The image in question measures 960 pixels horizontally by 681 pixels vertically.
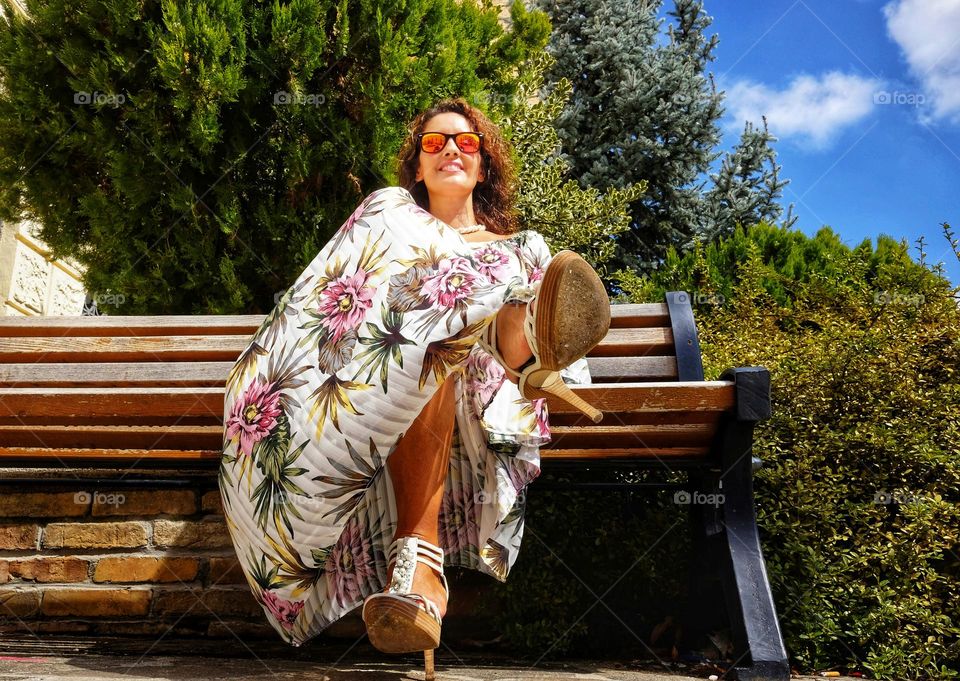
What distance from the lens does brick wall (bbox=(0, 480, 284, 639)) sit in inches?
101

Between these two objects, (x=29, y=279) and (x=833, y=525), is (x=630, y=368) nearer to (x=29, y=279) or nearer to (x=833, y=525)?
(x=833, y=525)

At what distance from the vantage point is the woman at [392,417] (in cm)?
157

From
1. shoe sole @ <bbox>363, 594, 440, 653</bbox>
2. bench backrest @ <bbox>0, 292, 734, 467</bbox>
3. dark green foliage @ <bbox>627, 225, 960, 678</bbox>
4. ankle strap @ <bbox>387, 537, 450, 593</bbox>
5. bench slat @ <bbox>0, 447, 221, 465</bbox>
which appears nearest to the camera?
shoe sole @ <bbox>363, 594, 440, 653</bbox>

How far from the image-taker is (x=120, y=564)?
2598mm

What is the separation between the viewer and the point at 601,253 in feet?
19.5

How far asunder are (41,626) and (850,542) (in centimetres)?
241

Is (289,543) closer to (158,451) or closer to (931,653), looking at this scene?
(158,451)

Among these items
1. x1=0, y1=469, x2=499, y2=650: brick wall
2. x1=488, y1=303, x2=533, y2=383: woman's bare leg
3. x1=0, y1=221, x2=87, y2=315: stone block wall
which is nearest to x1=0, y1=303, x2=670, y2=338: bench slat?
x1=0, y1=469, x2=499, y2=650: brick wall

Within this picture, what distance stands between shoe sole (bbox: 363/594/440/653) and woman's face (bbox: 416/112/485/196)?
1.34 meters

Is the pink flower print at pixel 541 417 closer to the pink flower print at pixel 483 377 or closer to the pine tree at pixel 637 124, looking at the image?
the pink flower print at pixel 483 377

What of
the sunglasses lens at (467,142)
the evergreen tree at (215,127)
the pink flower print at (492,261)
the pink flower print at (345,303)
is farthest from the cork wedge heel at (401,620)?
the evergreen tree at (215,127)

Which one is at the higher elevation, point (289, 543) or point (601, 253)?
point (601, 253)

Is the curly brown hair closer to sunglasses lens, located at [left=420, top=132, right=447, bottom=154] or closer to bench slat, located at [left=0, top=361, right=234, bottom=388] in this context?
sunglasses lens, located at [left=420, top=132, right=447, bottom=154]

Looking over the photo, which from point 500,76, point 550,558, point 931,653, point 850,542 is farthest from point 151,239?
point 931,653
